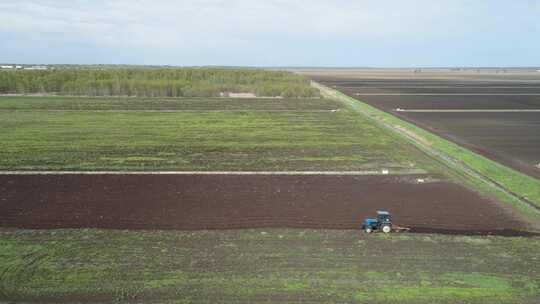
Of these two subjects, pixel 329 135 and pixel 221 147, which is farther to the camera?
pixel 329 135

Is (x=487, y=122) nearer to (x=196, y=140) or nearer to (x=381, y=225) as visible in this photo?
(x=196, y=140)

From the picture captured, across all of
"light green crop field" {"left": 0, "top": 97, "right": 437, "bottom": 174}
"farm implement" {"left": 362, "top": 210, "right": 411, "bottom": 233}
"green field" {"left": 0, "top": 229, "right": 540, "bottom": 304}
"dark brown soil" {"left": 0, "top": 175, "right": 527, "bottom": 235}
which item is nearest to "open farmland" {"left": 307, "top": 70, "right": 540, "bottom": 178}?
"light green crop field" {"left": 0, "top": 97, "right": 437, "bottom": 174}

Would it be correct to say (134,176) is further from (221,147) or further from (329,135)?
(329,135)

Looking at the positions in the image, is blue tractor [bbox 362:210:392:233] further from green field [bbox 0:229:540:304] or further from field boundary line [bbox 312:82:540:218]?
field boundary line [bbox 312:82:540:218]

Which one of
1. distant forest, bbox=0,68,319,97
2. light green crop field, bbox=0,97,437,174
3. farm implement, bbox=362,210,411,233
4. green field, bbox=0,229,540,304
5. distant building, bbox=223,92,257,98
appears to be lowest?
green field, bbox=0,229,540,304

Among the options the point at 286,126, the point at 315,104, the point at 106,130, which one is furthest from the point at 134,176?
the point at 315,104

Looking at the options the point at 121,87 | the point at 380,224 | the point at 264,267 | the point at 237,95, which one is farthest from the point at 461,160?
the point at 121,87

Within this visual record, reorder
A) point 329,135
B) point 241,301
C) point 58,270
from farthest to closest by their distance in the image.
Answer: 1. point 329,135
2. point 58,270
3. point 241,301

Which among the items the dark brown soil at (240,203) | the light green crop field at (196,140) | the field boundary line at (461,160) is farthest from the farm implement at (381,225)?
the light green crop field at (196,140)
